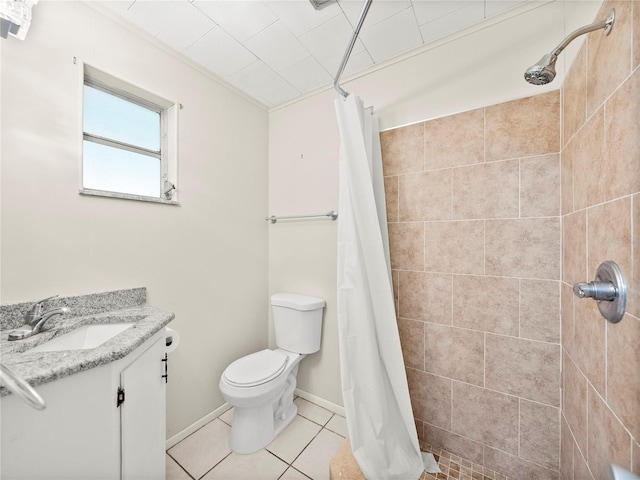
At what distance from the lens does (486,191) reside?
1.27 m

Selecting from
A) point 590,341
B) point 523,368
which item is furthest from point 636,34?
point 523,368

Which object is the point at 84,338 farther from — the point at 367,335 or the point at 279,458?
Result: the point at 367,335

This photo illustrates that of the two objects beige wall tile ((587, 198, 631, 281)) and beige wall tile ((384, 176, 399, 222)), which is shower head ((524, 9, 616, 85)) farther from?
beige wall tile ((384, 176, 399, 222))

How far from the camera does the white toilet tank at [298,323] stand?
1704mm

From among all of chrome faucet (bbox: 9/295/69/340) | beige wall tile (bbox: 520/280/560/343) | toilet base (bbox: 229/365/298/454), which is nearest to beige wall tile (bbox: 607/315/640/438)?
beige wall tile (bbox: 520/280/560/343)

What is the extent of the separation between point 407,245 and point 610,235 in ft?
2.76

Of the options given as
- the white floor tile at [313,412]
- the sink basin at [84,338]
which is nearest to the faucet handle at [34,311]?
the sink basin at [84,338]

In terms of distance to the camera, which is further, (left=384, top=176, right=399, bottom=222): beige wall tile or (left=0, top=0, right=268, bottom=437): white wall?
(left=384, top=176, right=399, bottom=222): beige wall tile

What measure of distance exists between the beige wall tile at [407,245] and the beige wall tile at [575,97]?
2.36 feet

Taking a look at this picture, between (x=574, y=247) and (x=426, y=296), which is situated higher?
(x=574, y=247)

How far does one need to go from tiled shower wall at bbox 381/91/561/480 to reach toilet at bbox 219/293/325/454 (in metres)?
0.63

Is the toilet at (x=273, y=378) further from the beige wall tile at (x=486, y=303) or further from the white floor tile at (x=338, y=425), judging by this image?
the beige wall tile at (x=486, y=303)

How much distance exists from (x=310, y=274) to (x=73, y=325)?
1.26 m

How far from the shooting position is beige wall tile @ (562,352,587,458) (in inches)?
34.0
